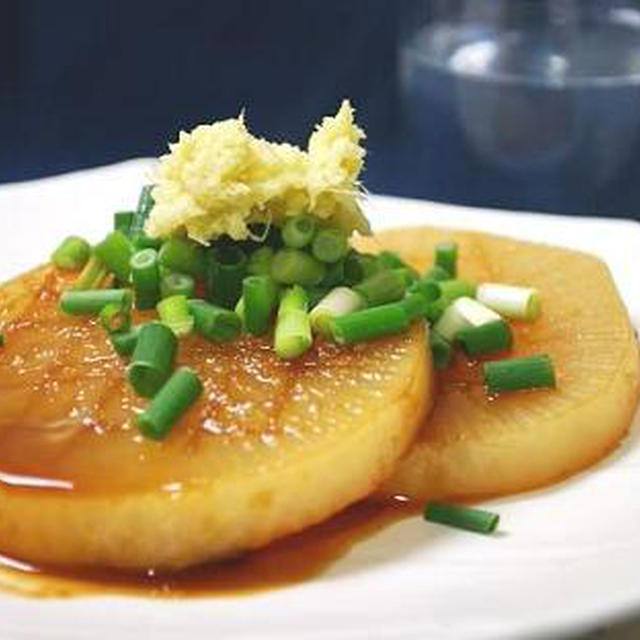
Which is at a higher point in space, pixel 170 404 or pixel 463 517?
pixel 170 404

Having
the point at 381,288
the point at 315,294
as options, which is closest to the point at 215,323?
the point at 315,294

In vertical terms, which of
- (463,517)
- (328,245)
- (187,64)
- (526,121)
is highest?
(328,245)

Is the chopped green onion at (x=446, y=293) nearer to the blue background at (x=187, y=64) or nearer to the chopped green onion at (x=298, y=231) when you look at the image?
the chopped green onion at (x=298, y=231)

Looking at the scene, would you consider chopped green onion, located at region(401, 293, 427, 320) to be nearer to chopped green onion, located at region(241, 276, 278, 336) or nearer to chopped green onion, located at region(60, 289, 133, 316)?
chopped green onion, located at region(241, 276, 278, 336)

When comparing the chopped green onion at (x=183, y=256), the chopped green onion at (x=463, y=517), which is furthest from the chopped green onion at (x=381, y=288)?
the chopped green onion at (x=463, y=517)

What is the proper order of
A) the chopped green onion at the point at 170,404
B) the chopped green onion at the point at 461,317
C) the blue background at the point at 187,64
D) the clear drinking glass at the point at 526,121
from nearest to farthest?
the chopped green onion at the point at 170,404, the chopped green onion at the point at 461,317, the clear drinking glass at the point at 526,121, the blue background at the point at 187,64

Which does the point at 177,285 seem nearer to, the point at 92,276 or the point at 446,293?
the point at 92,276

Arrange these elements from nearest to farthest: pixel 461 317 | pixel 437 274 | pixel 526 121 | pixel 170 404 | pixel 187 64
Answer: pixel 170 404
pixel 461 317
pixel 437 274
pixel 526 121
pixel 187 64
